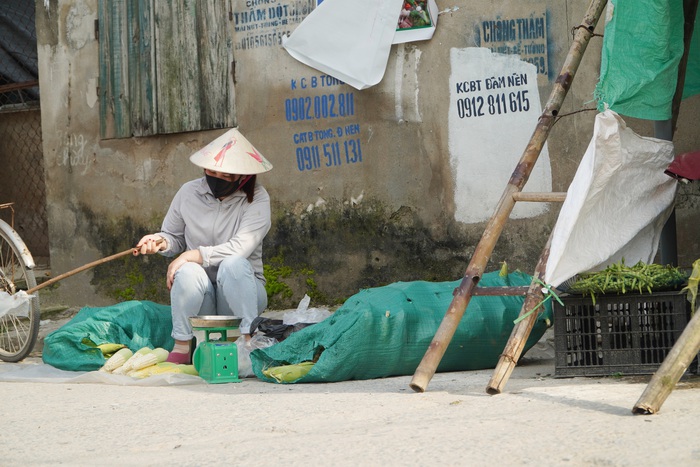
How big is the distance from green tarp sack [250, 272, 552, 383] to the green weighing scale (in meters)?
0.13

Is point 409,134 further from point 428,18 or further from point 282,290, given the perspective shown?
point 282,290

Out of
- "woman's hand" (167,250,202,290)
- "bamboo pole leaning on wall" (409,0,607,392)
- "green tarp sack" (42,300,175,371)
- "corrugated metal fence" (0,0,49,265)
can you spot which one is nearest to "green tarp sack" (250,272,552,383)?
"bamboo pole leaning on wall" (409,0,607,392)

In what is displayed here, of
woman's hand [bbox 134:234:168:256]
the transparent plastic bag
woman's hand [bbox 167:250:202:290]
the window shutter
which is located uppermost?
the window shutter

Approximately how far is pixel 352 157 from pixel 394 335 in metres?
2.24

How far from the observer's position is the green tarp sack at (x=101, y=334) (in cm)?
546

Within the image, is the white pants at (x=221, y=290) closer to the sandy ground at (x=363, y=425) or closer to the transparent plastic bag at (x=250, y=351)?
the transparent plastic bag at (x=250, y=351)

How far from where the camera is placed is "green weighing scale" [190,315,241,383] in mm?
4785

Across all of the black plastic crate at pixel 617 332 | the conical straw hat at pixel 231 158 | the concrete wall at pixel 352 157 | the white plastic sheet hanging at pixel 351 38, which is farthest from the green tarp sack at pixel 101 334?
the black plastic crate at pixel 617 332

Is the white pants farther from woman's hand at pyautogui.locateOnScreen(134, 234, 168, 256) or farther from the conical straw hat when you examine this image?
the conical straw hat

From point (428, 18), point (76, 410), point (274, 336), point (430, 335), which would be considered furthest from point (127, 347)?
point (428, 18)

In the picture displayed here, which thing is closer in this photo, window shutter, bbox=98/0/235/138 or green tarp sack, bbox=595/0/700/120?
green tarp sack, bbox=595/0/700/120

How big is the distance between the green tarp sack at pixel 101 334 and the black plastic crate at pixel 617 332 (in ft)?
7.89

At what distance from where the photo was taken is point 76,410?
4184 mm

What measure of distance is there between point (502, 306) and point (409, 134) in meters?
1.89
